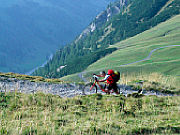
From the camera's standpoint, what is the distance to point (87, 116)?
329 inches

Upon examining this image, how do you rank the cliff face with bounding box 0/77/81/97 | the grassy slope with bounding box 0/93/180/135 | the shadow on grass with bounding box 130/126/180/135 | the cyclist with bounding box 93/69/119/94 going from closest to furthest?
the shadow on grass with bounding box 130/126/180/135 < the grassy slope with bounding box 0/93/180/135 < the cyclist with bounding box 93/69/119/94 < the cliff face with bounding box 0/77/81/97

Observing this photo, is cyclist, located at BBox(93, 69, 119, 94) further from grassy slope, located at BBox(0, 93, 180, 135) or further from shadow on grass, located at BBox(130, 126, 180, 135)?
shadow on grass, located at BBox(130, 126, 180, 135)

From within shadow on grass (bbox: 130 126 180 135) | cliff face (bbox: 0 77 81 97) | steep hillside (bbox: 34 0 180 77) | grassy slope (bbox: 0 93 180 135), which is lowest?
shadow on grass (bbox: 130 126 180 135)

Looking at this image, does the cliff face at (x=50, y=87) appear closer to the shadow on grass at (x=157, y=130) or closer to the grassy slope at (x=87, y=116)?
the grassy slope at (x=87, y=116)

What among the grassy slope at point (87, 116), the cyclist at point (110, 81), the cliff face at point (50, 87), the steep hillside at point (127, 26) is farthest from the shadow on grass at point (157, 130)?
the steep hillside at point (127, 26)

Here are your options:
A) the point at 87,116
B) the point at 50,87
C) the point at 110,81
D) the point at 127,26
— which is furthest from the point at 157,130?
the point at 127,26

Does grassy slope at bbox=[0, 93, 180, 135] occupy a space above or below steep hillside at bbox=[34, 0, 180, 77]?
below

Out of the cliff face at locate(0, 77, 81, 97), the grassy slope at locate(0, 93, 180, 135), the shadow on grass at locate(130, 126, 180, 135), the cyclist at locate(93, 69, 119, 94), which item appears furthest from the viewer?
the cliff face at locate(0, 77, 81, 97)

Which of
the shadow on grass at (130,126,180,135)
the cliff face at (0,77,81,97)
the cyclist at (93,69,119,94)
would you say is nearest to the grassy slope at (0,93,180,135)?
the shadow on grass at (130,126,180,135)

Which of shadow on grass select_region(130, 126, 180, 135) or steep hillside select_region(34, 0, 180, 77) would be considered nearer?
shadow on grass select_region(130, 126, 180, 135)

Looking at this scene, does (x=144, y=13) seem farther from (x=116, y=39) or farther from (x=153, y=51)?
(x=153, y=51)

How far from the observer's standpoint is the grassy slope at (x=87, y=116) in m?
6.78

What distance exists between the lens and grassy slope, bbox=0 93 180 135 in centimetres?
678

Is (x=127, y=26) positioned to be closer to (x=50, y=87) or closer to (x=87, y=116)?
(x=50, y=87)
